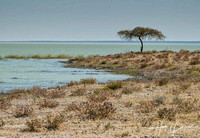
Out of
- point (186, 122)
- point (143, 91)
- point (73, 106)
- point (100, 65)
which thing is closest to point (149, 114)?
point (186, 122)

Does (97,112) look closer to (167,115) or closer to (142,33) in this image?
(167,115)

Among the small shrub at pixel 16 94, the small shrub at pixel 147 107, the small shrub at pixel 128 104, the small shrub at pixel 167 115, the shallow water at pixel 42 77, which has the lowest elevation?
the shallow water at pixel 42 77

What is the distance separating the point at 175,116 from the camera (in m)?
10.2

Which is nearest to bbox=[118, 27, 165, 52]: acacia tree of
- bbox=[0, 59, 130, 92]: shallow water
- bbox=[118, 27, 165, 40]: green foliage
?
bbox=[118, 27, 165, 40]: green foliage

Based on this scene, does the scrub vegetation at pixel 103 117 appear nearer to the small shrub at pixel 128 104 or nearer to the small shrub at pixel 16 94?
the small shrub at pixel 128 104

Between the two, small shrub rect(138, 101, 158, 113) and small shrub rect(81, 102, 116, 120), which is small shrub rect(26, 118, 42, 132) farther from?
small shrub rect(138, 101, 158, 113)

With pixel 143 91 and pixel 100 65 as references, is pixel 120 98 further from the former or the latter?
pixel 100 65

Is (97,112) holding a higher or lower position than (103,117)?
higher

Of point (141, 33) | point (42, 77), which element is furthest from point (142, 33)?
point (42, 77)

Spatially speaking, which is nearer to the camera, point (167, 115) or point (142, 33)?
point (167, 115)

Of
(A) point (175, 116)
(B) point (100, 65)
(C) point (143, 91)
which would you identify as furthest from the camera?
(B) point (100, 65)

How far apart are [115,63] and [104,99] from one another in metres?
27.4

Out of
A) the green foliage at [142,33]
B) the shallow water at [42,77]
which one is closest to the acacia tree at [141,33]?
the green foliage at [142,33]

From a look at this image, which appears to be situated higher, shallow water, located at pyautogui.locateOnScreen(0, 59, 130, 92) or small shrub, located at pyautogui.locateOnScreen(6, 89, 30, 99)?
small shrub, located at pyautogui.locateOnScreen(6, 89, 30, 99)
